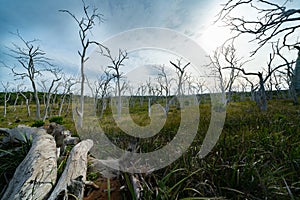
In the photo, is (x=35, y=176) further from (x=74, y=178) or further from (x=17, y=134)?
(x=17, y=134)

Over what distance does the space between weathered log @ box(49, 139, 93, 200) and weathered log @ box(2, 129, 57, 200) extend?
178 mm

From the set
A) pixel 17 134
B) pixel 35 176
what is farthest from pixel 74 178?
pixel 17 134

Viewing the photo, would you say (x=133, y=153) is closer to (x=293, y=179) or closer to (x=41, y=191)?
(x=41, y=191)

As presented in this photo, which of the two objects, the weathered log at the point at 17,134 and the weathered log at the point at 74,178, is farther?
the weathered log at the point at 17,134

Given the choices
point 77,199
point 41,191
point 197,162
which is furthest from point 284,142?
point 41,191

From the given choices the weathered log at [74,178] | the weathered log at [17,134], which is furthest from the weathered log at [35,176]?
the weathered log at [17,134]

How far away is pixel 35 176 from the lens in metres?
2.27

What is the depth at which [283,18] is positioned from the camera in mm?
6191

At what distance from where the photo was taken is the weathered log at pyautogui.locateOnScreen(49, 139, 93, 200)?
1.92 metres

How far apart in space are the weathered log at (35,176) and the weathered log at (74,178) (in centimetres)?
18

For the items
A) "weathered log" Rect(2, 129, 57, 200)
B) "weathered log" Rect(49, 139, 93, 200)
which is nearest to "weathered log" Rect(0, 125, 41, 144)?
"weathered log" Rect(2, 129, 57, 200)

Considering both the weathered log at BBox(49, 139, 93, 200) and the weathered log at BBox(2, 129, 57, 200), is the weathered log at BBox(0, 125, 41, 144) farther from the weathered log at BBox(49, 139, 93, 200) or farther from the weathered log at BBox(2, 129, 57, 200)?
the weathered log at BBox(49, 139, 93, 200)

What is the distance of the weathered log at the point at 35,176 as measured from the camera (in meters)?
2.00

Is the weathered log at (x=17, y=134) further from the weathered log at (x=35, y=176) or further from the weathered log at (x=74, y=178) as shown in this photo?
the weathered log at (x=74, y=178)
